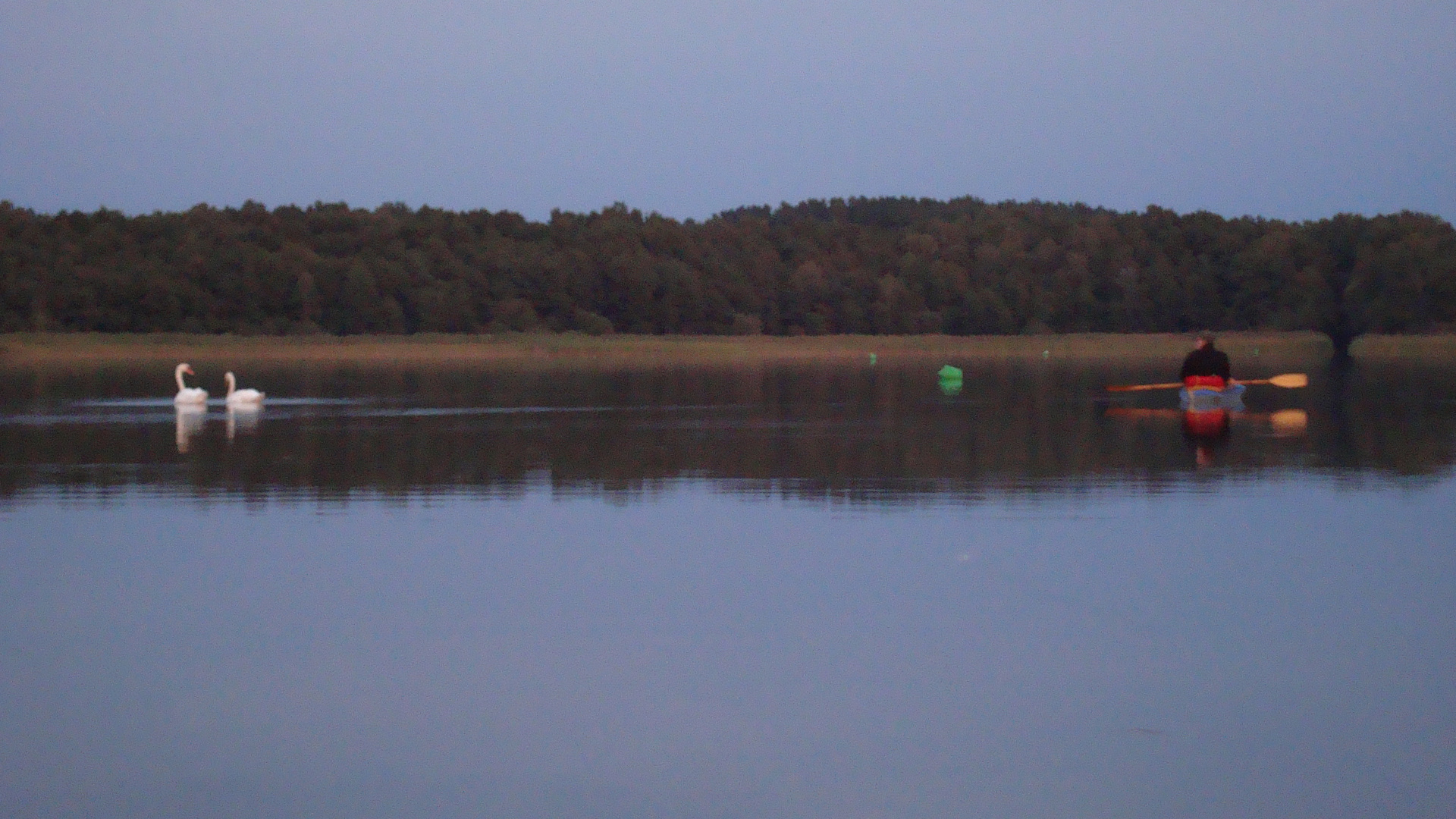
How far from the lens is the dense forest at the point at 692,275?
90.8 meters

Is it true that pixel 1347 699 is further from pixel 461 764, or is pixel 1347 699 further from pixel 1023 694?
pixel 461 764

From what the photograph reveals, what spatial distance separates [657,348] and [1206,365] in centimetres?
5715

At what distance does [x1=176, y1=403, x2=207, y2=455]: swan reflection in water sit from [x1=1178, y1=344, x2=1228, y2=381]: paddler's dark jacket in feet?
57.8

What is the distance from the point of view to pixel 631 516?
1481cm

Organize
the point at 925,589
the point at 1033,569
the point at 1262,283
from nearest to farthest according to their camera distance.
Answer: the point at 925,589 → the point at 1033,569 → the point at 1262,283

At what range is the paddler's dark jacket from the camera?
33594 mm

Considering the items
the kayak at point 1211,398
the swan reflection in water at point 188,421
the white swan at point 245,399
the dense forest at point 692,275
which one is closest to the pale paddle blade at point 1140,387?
the kayak at point 1211,398

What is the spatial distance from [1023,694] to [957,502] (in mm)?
7435

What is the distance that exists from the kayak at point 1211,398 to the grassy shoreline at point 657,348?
3570 cm

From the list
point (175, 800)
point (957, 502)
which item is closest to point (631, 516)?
point (957, 502)

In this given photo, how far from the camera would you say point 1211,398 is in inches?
1297

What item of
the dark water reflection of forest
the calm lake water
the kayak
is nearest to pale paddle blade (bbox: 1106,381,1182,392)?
the dark water reflection of forest

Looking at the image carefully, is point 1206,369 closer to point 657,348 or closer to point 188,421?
point 188,421

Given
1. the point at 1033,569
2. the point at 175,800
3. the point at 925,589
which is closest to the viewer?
the point at 175,800
